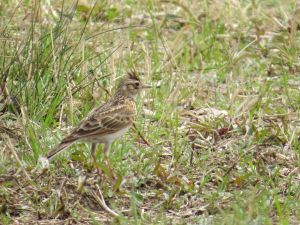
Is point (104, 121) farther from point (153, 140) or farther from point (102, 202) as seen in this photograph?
point (102, 202)

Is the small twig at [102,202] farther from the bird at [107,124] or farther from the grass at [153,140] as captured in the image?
the bird at [107,124]

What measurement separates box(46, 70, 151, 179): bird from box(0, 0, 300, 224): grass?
0.16 meters

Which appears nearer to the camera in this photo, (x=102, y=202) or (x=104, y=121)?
(x=102, y=202)

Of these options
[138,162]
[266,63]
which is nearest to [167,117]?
[138,162]

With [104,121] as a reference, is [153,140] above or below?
below

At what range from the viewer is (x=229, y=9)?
33.1 feet

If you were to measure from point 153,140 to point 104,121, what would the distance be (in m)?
0.81

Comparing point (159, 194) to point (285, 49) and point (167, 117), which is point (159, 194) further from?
point (285, 49)

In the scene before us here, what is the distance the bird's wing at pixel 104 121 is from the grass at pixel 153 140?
0.22m

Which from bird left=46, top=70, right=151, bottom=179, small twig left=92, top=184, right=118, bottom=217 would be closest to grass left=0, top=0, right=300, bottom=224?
small twig left=92, top=184, right=118, bottom=217

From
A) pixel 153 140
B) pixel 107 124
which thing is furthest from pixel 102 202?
pixel 153 140

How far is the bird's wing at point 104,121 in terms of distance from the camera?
196 inches

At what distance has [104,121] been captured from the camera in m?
5.29

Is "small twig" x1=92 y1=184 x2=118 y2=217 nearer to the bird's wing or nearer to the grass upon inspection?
the grass
